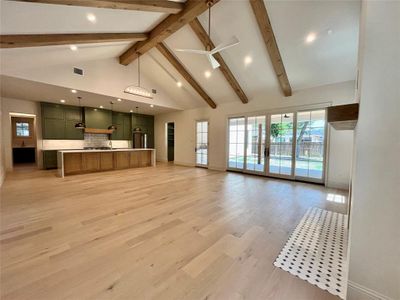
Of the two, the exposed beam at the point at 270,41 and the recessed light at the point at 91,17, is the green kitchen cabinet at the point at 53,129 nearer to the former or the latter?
the recessed light at the point at 91,17

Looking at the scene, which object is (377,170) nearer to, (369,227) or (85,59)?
(369,227)

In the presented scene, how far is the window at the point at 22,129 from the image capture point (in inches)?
336

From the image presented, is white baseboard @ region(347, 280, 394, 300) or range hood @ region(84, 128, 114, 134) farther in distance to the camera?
→ range hood @ region(84, 128, 114, 134)

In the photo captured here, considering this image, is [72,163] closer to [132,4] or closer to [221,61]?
[132,4]

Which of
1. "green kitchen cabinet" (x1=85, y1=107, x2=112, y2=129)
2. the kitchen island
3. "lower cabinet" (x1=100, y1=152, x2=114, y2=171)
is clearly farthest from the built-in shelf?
"green kitchen cabinet" (x1=85, y1=107, x2=112, y2=129)

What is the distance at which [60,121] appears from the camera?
707 centimetres

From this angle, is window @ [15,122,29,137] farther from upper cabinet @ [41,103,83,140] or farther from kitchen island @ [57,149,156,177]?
kitchen island @ [57,149,156,177]

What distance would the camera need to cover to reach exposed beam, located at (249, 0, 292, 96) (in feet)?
10.5

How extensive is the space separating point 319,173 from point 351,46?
10.6ft

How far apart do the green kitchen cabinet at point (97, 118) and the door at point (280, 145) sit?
24.4 feet

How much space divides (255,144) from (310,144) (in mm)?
1727

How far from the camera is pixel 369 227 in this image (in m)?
1.16

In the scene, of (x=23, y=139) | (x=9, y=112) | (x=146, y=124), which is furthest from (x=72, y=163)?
(x=23, y=139)

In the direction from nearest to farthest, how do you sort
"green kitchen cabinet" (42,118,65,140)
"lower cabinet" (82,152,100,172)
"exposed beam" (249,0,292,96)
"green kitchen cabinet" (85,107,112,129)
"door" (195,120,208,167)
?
"exposed beam" (249,0,292,96), "lower cabinet" (82,152,100,172), "green kitchen cabinet" (42,118,65,140), "green kitchen cabinet" (85,107,112,129), "door" (195,120,208,167)
